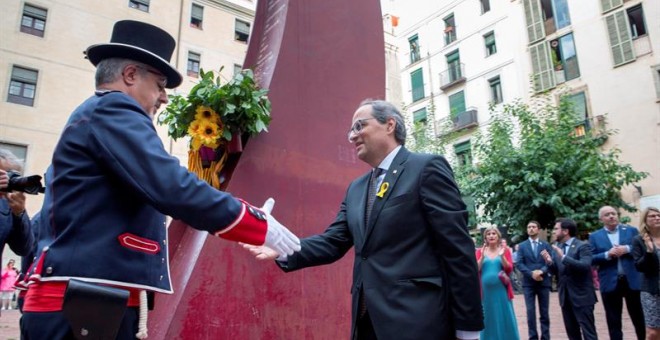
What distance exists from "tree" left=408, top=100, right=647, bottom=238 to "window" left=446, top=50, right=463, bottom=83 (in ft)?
34.4

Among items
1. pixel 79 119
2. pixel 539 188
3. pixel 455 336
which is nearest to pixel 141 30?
pixel 79 119

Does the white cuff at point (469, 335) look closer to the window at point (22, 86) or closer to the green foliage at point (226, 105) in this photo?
the green foliage at point (226, 105)

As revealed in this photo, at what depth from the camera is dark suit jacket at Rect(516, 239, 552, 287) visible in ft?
24.5

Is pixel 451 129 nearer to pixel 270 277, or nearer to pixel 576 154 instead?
pixel 576 154

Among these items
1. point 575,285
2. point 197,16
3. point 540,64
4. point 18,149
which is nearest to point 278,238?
point 575,285

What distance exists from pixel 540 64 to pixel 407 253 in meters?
23.3

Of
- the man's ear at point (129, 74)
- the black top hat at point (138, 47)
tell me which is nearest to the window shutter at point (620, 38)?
the black top hat at point (138, 47)

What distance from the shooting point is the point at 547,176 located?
48.4 ft

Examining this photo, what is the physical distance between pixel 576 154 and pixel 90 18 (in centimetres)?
2013

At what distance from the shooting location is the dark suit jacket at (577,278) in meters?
6.38

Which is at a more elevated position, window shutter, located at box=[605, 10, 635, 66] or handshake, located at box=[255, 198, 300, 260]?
window shutter, located at box=[605, 10, 635, 66]

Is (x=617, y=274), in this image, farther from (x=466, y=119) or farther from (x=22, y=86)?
(x=22, y=86)

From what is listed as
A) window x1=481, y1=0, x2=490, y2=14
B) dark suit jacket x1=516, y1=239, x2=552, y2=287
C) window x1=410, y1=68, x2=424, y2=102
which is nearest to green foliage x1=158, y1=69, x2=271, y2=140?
dark suit jacket x1=516, y1=239, x2=552, y2=287

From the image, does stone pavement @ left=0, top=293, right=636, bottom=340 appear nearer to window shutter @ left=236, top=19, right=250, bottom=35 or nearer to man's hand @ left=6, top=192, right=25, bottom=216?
man's hand @ left=6, top=192, right=25, bottom=216
